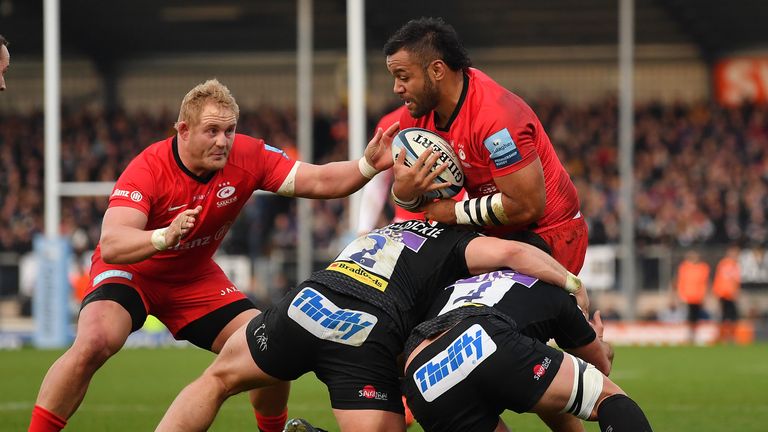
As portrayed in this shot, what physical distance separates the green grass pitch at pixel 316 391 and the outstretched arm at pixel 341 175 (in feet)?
6.61

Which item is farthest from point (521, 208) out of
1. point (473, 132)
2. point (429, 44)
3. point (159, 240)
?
point (159, 240)

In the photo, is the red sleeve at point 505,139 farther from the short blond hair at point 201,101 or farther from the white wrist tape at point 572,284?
the short blond hair at point 201,101

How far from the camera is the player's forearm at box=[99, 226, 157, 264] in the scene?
6.36 meters

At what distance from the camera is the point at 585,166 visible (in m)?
26.9

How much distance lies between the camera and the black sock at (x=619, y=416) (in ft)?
16.9

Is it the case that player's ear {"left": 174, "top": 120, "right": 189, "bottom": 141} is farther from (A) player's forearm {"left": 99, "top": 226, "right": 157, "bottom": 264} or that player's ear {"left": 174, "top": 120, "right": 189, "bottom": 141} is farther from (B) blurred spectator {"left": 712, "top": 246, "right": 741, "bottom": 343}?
(B) blurred spectator {"left": 712, "top": 246, "right": 741, "bottom": 343}

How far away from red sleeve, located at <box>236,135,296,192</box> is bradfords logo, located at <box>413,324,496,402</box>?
2400 millimetres

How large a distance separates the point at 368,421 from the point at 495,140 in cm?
150

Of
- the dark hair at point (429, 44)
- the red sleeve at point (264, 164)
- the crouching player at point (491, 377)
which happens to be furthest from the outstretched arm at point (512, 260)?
the red sleeve at point (264, 164)

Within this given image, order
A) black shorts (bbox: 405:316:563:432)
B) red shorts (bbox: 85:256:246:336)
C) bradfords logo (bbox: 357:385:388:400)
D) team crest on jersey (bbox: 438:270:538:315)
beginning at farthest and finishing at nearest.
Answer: red shorts (bbox: 85:256:246:336) < bradfords logo (bbox: 357:385:388:400) < team crest on jersey (bbox: 438:270:538:315) < black shorts (bbox: 405:316:563:432)

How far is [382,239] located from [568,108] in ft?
80.0

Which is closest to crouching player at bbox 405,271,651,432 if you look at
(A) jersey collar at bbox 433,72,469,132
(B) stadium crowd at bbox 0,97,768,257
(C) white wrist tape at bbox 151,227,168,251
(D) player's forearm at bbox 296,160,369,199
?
(A) jersey collar at bbox 433,72,469,132

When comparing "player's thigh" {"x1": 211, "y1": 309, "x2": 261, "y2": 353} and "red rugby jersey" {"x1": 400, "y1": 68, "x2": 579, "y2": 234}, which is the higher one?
"red rugby jersey" {"x1": 400, "y1": 68, "x2": 579, "y2": 234}

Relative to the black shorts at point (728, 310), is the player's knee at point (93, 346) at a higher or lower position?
higher
